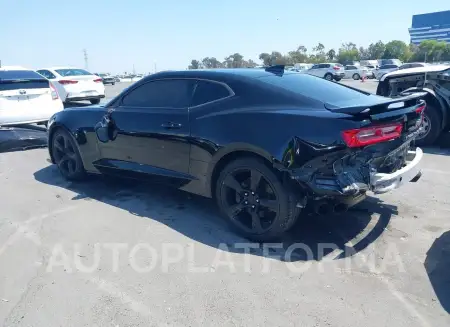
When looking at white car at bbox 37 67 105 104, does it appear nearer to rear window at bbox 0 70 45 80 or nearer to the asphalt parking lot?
rear window at bbox 0 70 45 80

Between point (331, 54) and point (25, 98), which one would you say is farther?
point (331, 54)

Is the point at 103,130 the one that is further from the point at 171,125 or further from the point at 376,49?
the point at 376,49

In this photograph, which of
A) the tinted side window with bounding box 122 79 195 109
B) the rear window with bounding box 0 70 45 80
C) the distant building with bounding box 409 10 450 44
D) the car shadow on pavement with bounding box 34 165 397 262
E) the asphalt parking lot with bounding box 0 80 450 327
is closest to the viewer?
the asphalt parking lot with bounding box 0 80 450 327

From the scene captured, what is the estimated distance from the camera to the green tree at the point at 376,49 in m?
93.4

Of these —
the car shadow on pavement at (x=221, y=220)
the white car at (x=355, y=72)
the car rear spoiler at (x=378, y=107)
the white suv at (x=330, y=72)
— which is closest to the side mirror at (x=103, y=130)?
the car shadow on pavement at (x=221, y=220)

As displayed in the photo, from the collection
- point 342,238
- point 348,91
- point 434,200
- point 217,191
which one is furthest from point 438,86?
point 217,191

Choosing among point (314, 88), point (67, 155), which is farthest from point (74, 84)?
point (314, 88)

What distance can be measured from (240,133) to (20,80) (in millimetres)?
6754

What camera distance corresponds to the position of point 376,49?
3821 inches

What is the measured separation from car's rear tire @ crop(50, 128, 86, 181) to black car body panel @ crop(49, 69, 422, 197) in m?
0.37

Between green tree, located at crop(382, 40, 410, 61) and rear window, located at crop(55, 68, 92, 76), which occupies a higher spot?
rear window, located at crop(55, 68, 92, 76)

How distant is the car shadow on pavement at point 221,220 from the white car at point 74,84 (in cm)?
945

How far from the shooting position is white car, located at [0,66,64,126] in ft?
26.9

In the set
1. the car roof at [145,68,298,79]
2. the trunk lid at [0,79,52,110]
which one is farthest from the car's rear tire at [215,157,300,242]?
the trunk lid at [0,79,52,110]
